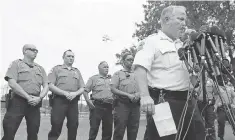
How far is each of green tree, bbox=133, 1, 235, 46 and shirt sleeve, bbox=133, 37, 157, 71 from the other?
16628mm

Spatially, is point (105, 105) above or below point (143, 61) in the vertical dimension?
below

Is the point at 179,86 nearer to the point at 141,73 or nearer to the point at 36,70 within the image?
the point at 141,73

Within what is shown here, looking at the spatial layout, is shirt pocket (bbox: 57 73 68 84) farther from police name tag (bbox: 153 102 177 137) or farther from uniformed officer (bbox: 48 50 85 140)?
police name tag (bbox: 153 102 177 137)

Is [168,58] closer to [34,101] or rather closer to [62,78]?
[34,101]

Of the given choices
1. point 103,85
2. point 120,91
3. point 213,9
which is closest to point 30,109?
point 120,91

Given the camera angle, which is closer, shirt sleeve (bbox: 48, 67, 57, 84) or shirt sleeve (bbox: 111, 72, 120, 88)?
shirt sleeve (bbox: 48, 67, 57, 84)

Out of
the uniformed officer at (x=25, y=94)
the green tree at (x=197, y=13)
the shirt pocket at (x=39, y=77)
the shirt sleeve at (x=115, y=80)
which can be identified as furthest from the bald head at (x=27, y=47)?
the green tree at (x=197, y=13)

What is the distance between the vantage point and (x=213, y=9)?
20.3 metres

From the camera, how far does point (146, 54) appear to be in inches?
123

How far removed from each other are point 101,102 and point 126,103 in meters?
1.12

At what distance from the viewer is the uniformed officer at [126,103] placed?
19.2 feet

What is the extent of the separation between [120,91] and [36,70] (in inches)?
67.9

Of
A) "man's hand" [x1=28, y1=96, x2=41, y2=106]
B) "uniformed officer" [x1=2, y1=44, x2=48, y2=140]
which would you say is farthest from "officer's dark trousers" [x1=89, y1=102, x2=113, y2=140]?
"man's hand" [x1=28, y1=96, x2=41, y2=106]

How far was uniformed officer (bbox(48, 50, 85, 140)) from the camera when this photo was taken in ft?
18.3
